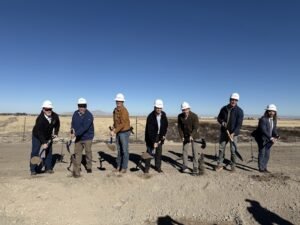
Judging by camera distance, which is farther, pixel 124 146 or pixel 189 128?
pixel 189 128

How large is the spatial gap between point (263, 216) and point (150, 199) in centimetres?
229

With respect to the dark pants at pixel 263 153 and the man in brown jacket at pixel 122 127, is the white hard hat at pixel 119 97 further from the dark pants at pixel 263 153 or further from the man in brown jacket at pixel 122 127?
the dark pants at pixel 263 153

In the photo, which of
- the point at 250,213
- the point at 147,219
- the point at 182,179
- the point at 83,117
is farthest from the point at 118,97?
the point at 250,213

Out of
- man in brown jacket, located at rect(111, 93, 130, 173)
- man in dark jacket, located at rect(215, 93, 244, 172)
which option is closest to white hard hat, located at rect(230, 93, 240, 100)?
man in dark jacket, located at rect(215, 93, 244, 172)

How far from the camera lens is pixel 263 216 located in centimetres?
688

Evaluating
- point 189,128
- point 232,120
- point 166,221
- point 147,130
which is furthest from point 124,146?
point 232,120

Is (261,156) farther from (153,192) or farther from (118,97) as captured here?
(118,97)

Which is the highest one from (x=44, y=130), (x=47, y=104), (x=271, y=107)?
(x=271, y=107)

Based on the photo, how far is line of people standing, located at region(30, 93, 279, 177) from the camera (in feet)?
29.1

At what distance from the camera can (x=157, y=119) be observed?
9258mm

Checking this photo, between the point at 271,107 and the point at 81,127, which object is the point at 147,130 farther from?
the point at 271,107

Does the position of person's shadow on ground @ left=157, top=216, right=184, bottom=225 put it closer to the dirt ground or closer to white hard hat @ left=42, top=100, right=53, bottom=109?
the dirt ground

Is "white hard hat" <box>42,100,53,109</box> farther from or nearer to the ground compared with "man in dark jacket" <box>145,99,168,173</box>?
farther from the ground

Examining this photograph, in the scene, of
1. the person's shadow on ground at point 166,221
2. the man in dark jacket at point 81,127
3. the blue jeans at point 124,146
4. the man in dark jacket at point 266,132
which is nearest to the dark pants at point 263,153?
the man in dark jacket at point 266,132
